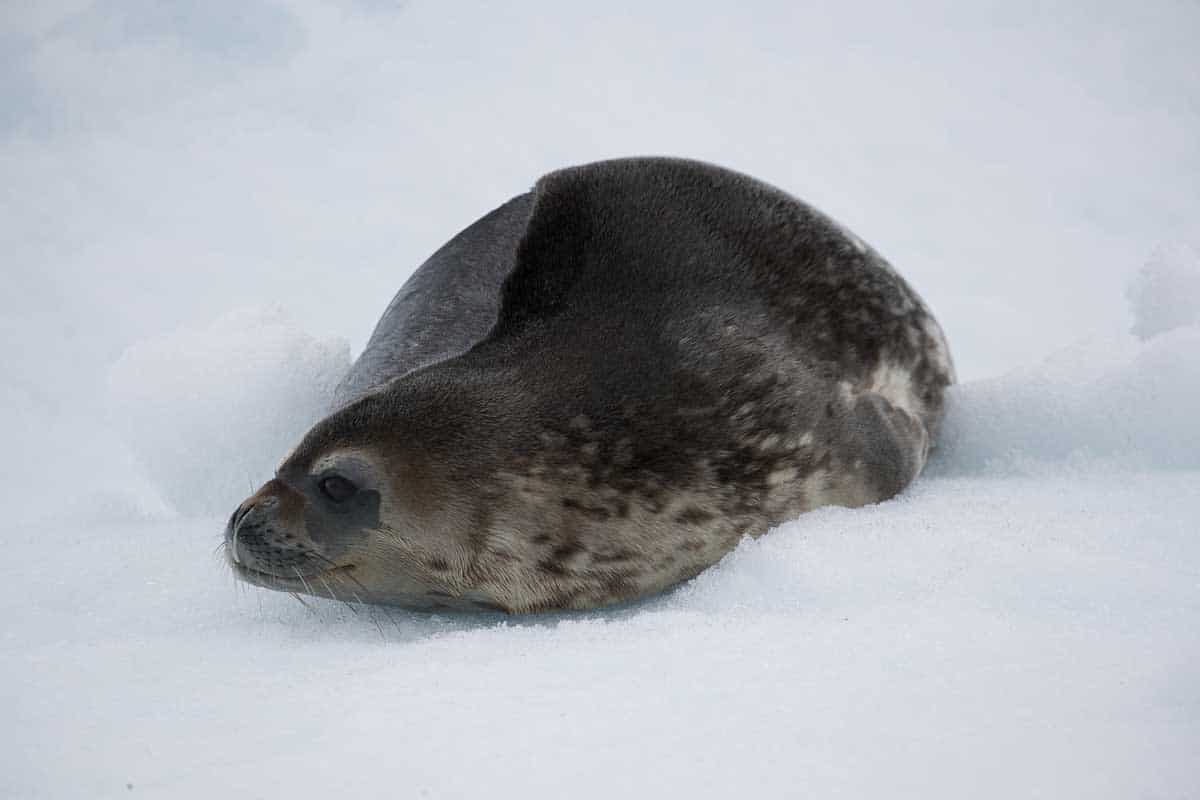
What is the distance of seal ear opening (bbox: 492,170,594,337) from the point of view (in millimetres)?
2441

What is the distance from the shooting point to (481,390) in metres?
2.26

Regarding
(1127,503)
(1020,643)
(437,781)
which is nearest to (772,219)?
(1127,503)

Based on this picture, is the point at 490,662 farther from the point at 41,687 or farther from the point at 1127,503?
the point at 1127,503

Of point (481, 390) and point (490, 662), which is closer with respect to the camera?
point (490, 662)

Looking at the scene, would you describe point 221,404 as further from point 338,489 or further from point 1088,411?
point 1088,411

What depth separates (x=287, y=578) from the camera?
216 cm

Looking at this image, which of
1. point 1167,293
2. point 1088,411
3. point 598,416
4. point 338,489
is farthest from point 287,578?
point 1167,293

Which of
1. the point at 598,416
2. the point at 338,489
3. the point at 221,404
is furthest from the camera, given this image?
the point at 221,404

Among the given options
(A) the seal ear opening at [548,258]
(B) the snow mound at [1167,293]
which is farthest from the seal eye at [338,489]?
(B) the snow mound at [1167,293]

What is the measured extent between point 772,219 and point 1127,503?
1.04 metres

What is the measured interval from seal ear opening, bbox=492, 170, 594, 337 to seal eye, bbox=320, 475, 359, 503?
475mm

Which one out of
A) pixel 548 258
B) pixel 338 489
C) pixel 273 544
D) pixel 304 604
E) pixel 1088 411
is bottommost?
pixel 304 604

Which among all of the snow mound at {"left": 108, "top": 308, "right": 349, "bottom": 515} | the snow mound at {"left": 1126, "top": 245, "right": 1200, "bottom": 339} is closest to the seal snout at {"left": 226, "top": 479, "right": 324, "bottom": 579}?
the snow mound at {"left": 108, "top": 308, "right": 349, "bottom": 515}

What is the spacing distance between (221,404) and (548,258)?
142 centimetres
